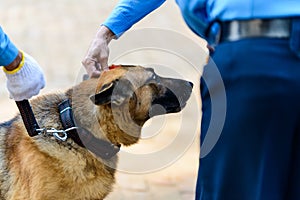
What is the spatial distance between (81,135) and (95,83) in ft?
1.03

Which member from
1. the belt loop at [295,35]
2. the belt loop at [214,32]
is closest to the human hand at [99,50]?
the belt loop at [214,32]

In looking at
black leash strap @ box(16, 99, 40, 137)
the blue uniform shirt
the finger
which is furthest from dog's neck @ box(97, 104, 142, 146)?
the blue uniform shirt

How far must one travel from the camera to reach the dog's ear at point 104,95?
335 centimetres

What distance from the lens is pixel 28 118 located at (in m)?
3.46

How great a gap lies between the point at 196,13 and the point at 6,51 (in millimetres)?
1056

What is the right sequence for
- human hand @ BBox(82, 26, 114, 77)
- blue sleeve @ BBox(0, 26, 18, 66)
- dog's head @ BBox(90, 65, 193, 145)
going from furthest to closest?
1. dog's head @ BBox(90, 65, 193, 145)
2. human hand @ BBox(82, 26, 114, 77)
3. blue sleeve @ BBox(0, 26, 18, 66)

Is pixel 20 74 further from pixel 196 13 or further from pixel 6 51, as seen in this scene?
pixel 196 13

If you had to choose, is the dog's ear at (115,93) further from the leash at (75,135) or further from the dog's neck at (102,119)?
the leash at (75,135)

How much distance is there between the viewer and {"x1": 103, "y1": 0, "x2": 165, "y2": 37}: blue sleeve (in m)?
2.97

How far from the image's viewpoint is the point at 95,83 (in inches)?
142

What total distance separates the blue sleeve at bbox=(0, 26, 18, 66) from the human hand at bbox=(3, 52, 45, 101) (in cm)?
6

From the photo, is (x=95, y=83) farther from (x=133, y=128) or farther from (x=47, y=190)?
(x=47, y=190)

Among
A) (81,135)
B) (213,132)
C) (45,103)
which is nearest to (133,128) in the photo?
(81,135)

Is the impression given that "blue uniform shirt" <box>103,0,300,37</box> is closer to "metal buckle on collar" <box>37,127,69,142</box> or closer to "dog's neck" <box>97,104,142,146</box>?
"dog's neck" <box>97,104,142,146</box>
